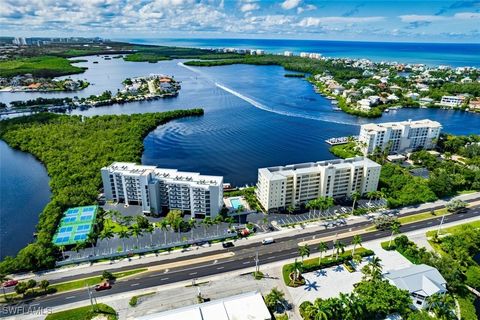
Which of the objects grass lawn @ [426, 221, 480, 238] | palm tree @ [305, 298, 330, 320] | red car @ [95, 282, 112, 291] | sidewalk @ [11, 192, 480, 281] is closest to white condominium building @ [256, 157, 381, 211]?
sidewalk @ [11, 192, 480, 281]

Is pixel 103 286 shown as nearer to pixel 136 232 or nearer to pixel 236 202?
pixel 136 232

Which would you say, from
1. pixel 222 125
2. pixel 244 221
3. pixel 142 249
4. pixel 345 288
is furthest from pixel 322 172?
pixel 222 125

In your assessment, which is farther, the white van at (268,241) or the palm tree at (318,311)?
the white van at (268,241)

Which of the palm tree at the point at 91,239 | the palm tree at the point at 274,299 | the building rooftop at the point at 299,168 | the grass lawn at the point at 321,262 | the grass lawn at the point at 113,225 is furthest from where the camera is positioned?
the building rooftop at the point at 299,168

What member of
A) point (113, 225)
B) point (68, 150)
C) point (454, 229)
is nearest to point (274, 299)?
point (113, 225)

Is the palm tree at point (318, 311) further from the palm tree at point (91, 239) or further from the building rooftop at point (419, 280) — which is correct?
the palm tree at point (91, 239)

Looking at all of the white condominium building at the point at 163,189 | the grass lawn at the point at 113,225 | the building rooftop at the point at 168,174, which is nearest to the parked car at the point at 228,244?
the white condominium building at the point at 163,189

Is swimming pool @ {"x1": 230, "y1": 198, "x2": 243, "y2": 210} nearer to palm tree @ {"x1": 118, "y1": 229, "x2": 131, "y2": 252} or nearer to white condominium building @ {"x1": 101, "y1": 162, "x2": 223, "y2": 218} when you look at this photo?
white condominium building @ {"x1": 101, "y1": 162, "x2": 223, "y2": 218}
